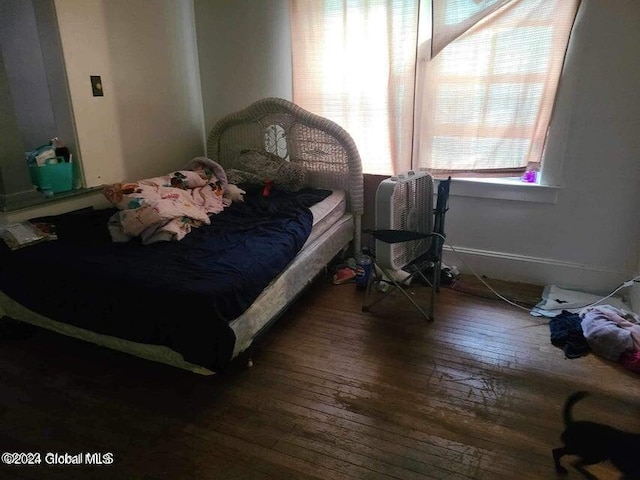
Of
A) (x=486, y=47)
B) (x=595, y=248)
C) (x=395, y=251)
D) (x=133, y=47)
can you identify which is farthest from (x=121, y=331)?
(x=595, y=248)

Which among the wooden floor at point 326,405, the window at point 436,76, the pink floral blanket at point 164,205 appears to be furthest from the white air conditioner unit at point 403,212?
the pink floral blanket at point 164,205

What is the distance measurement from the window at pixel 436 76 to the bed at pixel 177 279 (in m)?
0.31

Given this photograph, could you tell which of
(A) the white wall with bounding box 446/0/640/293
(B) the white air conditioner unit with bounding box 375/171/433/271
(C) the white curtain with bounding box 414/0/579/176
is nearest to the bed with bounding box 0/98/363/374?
(B) the white air conditioner unit with bounding box 375/171/433/271

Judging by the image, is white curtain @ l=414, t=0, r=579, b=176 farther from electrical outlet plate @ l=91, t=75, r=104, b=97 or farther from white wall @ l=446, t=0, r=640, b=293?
electrical outlet plate @ l=91, t=75, r=104, b=97

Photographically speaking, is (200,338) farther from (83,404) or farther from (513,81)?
(513,81)

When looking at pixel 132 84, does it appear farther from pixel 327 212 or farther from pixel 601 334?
pixel 601 334

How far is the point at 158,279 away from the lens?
1.77 meters

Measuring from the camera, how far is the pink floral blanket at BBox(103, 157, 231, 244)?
223 centimetres

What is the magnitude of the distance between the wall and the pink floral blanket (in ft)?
2.94

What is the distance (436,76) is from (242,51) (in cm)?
150

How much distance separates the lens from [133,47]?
2891 millimetres

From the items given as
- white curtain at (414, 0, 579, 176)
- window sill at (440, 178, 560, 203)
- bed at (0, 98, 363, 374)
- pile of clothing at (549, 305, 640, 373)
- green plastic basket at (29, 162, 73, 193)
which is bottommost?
pile of clothing at (549, 305, 640, 373)

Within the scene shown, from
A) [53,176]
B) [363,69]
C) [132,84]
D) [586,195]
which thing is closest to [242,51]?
[132,84]

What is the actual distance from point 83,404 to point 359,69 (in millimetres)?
2522
